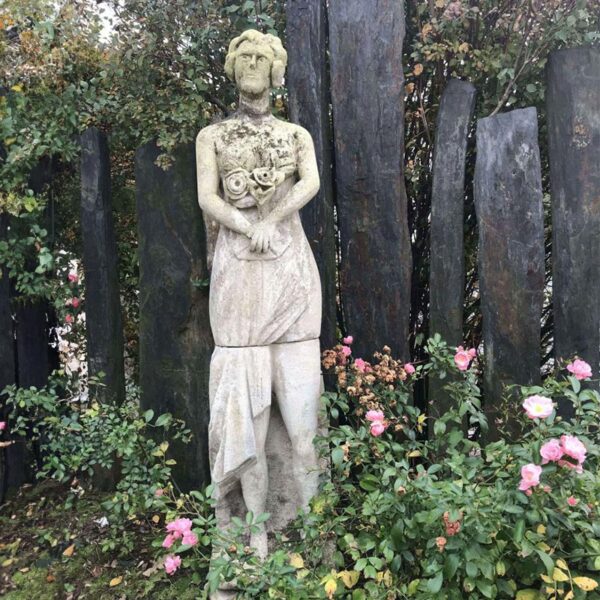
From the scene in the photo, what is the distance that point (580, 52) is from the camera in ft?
9.36

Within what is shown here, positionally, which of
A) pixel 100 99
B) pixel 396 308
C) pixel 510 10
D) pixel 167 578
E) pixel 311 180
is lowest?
pixel 167 578

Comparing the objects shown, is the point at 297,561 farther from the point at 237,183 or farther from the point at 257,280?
the point at 237,183

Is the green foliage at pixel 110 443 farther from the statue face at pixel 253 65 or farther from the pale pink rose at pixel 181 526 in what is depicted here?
the statue face at pixel 253 65

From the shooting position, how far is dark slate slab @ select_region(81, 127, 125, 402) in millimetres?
3297

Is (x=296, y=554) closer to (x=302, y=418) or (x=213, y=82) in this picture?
(x=302, y=418)

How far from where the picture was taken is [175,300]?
3184mm

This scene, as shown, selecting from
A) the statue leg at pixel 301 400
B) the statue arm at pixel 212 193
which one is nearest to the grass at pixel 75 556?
the statue leg at pixel 301 400

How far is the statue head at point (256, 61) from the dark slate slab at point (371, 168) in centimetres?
55

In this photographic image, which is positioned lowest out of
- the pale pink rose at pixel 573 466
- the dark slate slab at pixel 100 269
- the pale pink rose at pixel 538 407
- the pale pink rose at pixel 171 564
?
the pale pink rose at pixel 171 564

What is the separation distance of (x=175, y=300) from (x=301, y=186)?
1074 mm

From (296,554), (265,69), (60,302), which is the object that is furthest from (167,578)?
(265,69)

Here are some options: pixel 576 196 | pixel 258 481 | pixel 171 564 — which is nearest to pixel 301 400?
pixel 258 481

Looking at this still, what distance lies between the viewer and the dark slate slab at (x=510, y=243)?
286 centimetres

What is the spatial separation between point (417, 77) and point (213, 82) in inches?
48.0
